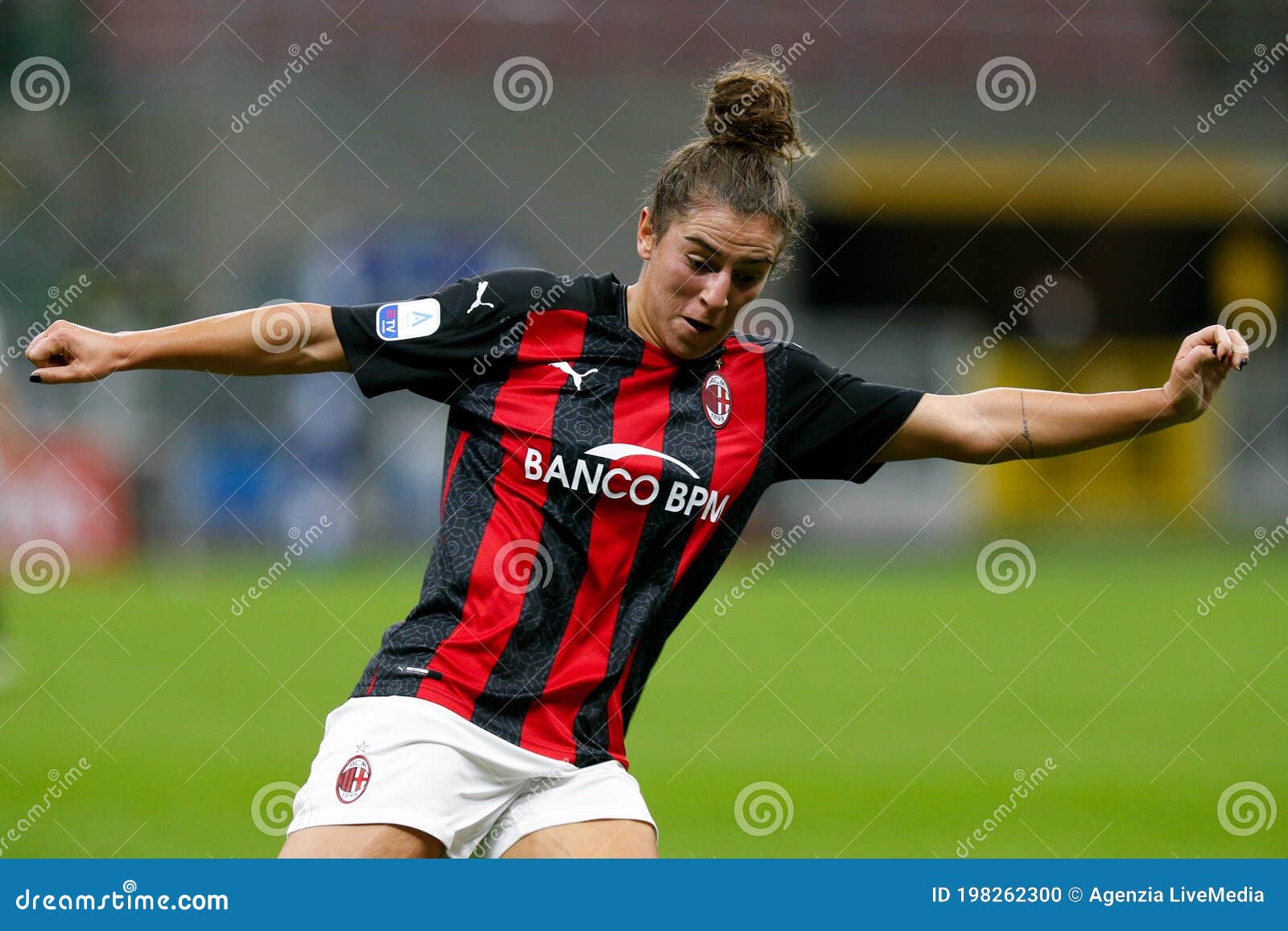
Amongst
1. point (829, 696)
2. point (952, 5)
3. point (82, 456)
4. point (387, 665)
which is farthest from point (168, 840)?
point (952, 5)

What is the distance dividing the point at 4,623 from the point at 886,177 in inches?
623

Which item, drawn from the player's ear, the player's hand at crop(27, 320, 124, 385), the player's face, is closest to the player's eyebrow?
the player's face

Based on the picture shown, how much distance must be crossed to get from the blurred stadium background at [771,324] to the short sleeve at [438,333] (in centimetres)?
450

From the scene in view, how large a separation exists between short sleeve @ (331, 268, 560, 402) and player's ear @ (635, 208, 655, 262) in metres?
0.27

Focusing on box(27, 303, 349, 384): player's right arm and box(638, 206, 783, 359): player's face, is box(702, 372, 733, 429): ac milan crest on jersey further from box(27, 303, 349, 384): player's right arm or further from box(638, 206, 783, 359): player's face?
box(27, 303, 349, 384): player's right arm

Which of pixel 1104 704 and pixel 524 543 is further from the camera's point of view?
pixel 1104 704

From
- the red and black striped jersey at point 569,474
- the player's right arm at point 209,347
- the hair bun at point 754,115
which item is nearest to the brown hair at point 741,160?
the hair bun at point 754,115

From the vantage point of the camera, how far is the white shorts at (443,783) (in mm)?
3658

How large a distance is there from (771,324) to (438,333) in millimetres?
13879

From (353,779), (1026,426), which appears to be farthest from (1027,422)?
(353,779)

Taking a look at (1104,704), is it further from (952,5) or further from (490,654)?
(952,5)

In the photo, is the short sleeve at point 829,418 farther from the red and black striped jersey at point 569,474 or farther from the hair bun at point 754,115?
the hair bun at point 754,115

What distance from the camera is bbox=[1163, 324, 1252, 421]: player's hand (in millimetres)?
3961

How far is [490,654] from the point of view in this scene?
383cm
